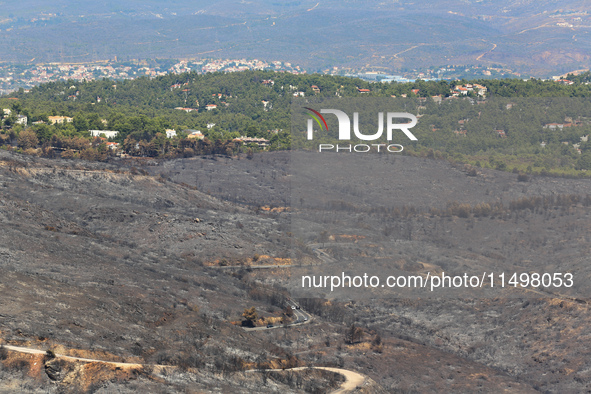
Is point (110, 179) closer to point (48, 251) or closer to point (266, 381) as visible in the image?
point (48, 251)

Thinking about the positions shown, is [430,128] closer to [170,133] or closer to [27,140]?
[170,133]

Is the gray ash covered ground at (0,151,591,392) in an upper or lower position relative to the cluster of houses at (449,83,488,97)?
lower

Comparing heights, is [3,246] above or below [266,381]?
above

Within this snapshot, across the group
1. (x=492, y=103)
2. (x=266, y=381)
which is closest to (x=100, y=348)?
(x=266, y=381)

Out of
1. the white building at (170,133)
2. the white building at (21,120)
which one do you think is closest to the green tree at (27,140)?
the white building at (21,120)

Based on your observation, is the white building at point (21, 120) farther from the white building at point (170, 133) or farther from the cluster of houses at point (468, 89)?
the cluster of houses at point (468, 89)

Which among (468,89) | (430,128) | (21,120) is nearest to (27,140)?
(21,120)

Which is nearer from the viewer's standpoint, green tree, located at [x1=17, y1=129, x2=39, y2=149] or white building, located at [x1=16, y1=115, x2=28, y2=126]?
green tree, located at [x1=17, y1=129, x2=39, y2=149]

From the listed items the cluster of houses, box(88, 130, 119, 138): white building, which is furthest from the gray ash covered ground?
the cluster of houses

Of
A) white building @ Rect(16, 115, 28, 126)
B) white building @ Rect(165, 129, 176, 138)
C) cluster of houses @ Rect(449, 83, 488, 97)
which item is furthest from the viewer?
cluster of houses @ Rect(449, 83, 488, 97)

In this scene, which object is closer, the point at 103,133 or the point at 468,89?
A: the point at 103,133

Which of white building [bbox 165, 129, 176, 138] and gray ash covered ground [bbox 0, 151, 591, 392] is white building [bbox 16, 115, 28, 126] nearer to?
white building [bbox 165, 129, 176, 138]
